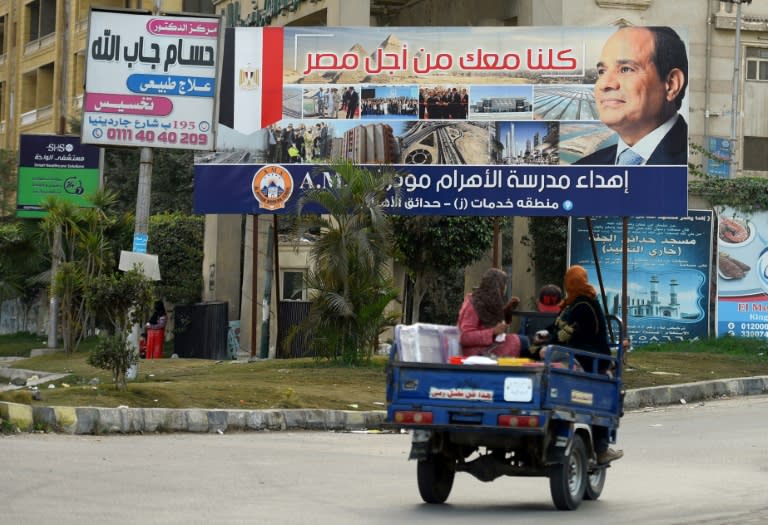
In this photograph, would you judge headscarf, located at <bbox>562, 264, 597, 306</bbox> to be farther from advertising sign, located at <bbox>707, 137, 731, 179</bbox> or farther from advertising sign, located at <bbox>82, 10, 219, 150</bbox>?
advertising sign, located at <bbox>707, 137, 731, 179</bbox>

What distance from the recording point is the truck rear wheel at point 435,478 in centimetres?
1043

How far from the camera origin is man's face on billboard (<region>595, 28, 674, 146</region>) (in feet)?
83.2

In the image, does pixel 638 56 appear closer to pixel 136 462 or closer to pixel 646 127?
pixel 646 127

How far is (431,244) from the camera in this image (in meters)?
30.3

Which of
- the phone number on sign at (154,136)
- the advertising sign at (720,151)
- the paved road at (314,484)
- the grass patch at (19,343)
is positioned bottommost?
the grass patch at (19,343)

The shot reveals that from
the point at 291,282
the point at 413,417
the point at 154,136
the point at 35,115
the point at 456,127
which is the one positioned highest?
the point at 35,115

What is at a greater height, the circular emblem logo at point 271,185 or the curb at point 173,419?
the circular emblem logo at point 271,185

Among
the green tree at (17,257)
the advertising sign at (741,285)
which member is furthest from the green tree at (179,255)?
the advertising sign at (741,285)

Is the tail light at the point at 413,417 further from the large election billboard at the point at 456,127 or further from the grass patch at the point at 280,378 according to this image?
the large election billboard at the point at 456,127

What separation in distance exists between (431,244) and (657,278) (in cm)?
490

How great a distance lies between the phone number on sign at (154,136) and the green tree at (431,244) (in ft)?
27.9

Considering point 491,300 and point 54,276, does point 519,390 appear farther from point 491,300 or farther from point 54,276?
point 54,276

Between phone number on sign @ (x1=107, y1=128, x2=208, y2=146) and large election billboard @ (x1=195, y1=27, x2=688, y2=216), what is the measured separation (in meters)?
4.04

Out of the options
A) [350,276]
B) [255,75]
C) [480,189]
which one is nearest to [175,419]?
[350,276]
